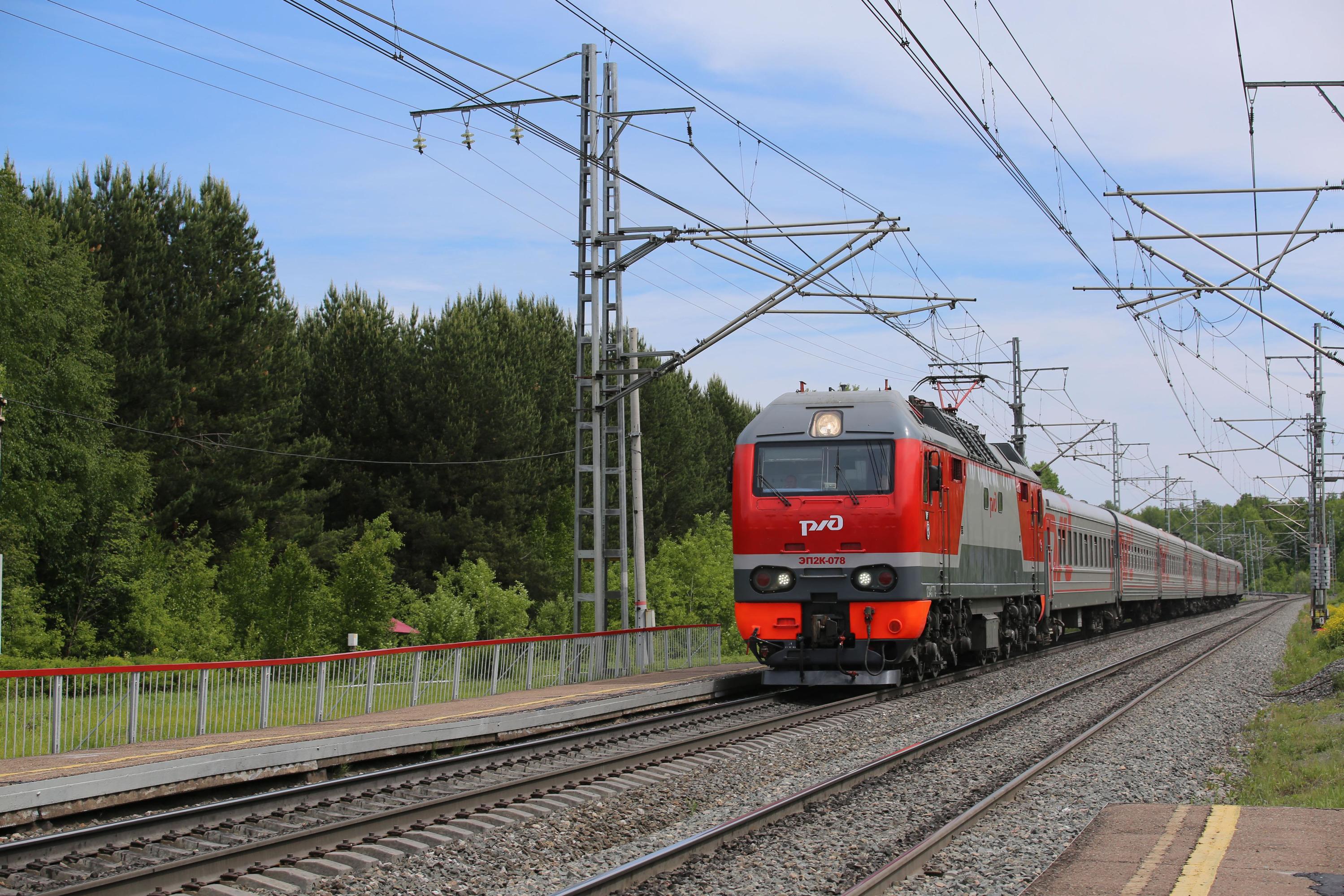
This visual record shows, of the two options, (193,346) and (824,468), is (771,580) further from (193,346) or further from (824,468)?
(193,346)

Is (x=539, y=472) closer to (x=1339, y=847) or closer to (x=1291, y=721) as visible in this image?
(x=1291, y=721)

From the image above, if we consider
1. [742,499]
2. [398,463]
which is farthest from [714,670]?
[398,463]

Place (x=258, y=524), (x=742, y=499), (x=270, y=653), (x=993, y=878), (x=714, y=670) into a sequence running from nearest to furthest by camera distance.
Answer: (x=993, y=878) < (x=742, y=499) < (x=714, y=670) < (x=270, y=653) < (x=258, y=524)

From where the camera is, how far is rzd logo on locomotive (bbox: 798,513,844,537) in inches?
691

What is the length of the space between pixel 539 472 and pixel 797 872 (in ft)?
149

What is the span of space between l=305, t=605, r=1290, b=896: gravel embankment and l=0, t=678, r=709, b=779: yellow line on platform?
3535 mm

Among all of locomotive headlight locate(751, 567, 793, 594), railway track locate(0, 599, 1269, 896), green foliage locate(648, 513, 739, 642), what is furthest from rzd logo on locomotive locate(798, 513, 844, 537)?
green foliage locate(648, 513, 739, 642)

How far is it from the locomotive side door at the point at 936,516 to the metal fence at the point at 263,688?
5.34 m

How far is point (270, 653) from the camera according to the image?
33.2m

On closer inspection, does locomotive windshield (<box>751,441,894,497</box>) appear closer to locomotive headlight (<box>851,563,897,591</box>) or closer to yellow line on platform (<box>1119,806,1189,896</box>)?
locomotive headlight (<box>851,563,897,591</box>)

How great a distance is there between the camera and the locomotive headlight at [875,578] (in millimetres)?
17312

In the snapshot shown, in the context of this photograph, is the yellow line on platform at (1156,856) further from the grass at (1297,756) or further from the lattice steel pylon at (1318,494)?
the lattice steel pylon at (1318,494)

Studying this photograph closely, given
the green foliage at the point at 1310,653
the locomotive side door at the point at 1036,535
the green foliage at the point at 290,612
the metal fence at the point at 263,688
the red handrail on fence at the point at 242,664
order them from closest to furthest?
1. the red handrail on fence at the point at 242,664
2. the metal fence at the point at 263,688
3. the green foliage at the point at 1310,653
4. the locomotive side door at the point at 1036,535
5. the green foliage at the point at 290,612

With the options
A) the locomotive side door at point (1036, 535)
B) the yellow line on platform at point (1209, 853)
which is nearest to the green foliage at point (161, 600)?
the locomotive side door at point (1036, 535)
